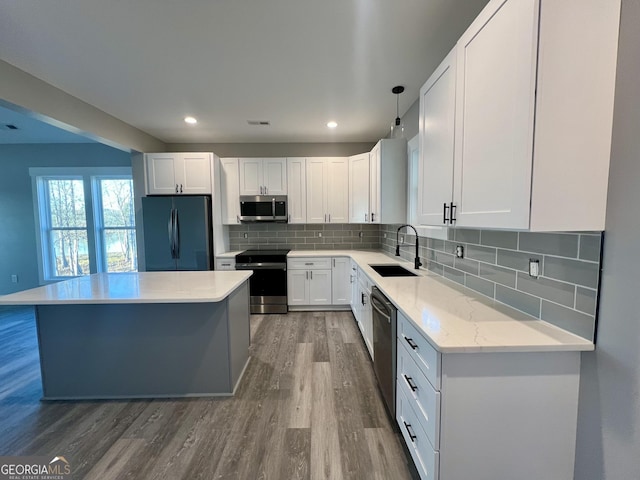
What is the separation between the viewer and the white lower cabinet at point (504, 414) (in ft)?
3.48

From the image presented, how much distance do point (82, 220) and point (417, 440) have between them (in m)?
6.05

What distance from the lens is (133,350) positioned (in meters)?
2.01

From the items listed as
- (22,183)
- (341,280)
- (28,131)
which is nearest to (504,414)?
(341,280)

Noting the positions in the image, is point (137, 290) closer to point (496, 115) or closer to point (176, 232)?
point (176, 232)

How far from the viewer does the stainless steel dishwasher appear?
1646 millimetres

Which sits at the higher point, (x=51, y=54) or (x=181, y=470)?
(x=51, y=54)

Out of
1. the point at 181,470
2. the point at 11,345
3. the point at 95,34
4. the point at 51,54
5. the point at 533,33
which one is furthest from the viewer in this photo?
the point at 11,345

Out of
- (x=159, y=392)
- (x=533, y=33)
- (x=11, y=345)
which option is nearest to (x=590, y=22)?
(x=533, y=33)

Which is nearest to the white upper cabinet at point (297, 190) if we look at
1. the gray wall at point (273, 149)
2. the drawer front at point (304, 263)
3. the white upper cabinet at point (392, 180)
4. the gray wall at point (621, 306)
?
the gray wall at point (273, 149)

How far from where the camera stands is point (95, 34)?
1.79 meters

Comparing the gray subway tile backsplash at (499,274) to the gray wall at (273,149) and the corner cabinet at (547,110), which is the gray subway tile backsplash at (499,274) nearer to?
the corner cabinet at (547,110)

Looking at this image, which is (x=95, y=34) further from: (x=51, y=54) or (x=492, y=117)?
(x=492, y=117)

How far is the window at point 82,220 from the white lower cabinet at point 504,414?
18.1 feet

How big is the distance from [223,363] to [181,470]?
66cm
